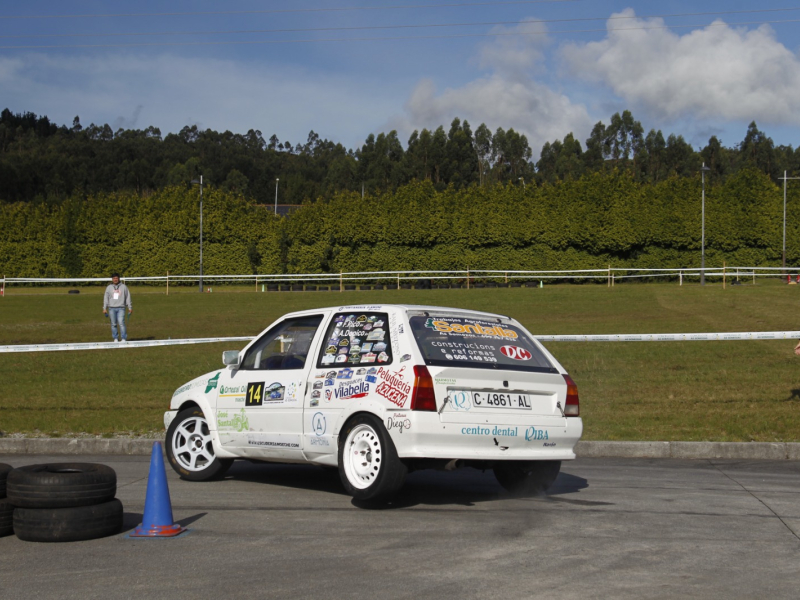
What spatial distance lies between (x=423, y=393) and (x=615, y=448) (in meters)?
4.49

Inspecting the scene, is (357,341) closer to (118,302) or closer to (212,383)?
(212,383)

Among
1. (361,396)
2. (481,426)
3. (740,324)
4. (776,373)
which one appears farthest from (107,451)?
(740,324)

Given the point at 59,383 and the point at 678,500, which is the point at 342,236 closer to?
the point at 59,383

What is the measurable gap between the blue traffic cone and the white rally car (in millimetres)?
1600

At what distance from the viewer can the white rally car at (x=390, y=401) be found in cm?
745

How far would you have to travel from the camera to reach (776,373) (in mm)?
16469

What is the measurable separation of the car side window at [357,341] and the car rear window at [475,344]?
295mm

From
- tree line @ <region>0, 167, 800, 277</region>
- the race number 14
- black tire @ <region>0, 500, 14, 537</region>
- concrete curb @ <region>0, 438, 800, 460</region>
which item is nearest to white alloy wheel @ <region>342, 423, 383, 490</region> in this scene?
the race number 14

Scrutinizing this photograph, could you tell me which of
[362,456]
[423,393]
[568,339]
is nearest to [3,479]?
[362,456]

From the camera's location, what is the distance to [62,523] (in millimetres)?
6449

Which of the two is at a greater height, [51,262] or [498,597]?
[51,262]

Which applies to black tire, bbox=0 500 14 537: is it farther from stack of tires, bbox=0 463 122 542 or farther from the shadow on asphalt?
the shadow on asphalt

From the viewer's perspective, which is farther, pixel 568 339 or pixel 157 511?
pixel 568 339

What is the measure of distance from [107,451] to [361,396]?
501cm
